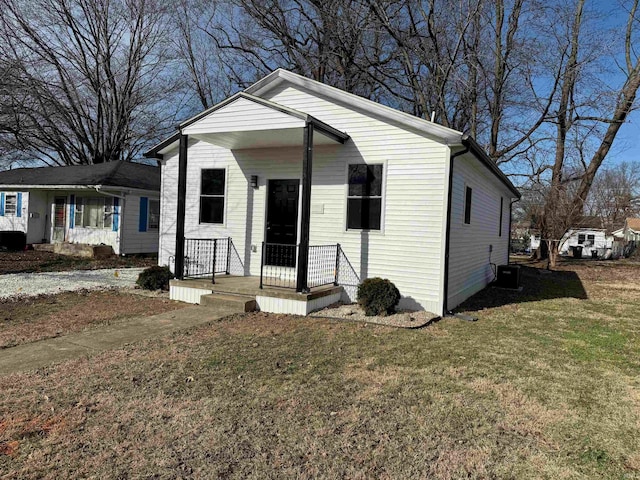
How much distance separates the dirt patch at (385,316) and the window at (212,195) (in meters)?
3.74

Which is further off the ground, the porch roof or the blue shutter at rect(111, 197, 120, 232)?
the porch roof

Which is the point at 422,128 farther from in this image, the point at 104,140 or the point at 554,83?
the point at 104,140

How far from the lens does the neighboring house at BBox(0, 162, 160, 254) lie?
15711 mm

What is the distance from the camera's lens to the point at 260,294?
24.5 ft

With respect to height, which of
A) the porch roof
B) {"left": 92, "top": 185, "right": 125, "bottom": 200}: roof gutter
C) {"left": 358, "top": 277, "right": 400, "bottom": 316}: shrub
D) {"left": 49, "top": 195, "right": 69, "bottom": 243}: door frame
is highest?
the porch roof

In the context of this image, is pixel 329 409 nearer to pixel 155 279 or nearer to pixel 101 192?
pixel 155 279

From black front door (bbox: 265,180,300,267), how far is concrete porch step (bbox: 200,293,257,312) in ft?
5.60

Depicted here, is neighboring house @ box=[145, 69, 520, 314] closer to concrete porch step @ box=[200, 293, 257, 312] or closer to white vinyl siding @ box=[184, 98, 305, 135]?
white vinyl siding @ box=[184, 98, 305, 135]

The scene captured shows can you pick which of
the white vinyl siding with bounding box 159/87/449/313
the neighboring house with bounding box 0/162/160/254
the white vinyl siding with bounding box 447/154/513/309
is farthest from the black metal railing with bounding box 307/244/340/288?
the neighboring house with bounding box 0/162/160/254

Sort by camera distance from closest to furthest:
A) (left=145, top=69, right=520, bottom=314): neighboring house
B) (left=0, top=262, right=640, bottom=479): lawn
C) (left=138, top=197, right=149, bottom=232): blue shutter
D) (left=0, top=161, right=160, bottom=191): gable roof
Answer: (left=0, top=262, right=640, bottom=479): lawn → (left=145, top=69, right=520, bottom=314): neighboring house → (left=0, top=161, right=160, bottom=191): gable roof → (left=138, top=197, right=149, bottom=232): blue shutter

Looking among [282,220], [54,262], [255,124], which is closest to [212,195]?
[282,220]

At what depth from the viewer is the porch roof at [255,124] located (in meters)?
7.25

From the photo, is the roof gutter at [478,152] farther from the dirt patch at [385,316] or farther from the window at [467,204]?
the dirt patch at [385,316]

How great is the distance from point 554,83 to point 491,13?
427 centimetres
